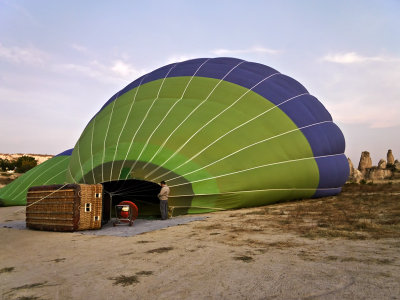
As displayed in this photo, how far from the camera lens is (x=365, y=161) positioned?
58.2 meters

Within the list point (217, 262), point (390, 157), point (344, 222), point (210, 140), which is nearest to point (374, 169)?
point (390, 157)

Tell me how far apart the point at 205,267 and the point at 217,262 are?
19 cm

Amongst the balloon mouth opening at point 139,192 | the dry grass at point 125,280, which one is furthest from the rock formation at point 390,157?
the dry grass at point 125,280

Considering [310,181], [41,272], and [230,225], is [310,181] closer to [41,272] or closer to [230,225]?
[230,225]

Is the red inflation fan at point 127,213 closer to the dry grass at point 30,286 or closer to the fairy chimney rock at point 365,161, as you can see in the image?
the dry grass at point 30,286

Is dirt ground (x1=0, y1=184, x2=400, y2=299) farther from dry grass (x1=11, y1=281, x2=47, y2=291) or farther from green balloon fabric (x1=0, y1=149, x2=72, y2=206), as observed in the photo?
green balloon fabric (x1=0, y1=149, x2=72, y2=206)

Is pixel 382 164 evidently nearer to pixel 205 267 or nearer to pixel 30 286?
pixel 205 267

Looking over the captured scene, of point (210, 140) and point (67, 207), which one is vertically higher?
point (210, 140)

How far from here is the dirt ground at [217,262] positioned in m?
2.64

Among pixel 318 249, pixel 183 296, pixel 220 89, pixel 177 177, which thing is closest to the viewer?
pixel 183 296

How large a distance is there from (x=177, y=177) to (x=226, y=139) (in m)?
1.43

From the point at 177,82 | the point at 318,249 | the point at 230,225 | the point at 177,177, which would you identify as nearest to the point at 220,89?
the point at 177,82

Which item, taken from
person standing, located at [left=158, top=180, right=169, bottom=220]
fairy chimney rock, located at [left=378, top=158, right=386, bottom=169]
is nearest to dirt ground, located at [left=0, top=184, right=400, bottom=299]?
person standing, located at [left=158, top=180, right=169, bottom=220]

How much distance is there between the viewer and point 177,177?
7.25m
